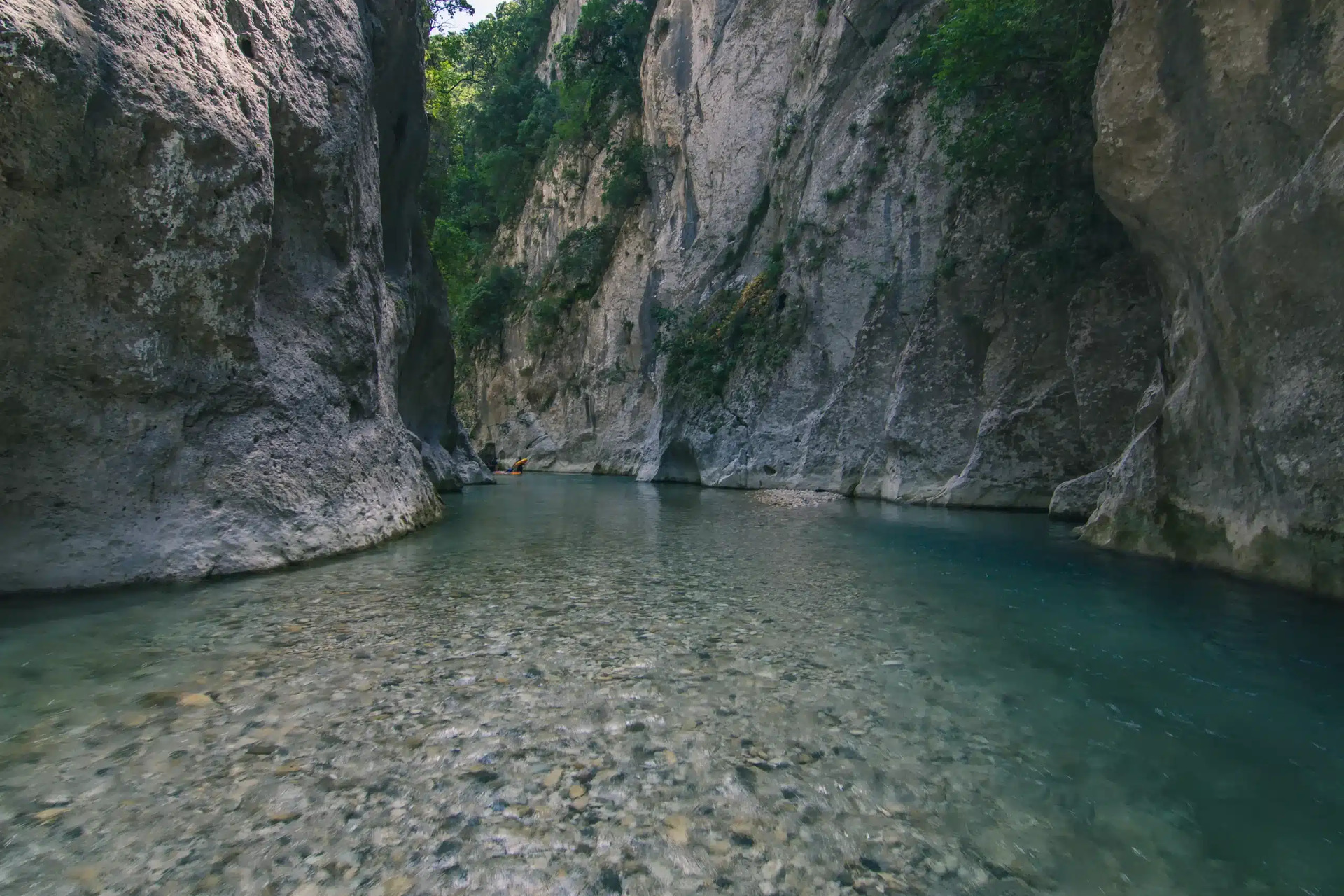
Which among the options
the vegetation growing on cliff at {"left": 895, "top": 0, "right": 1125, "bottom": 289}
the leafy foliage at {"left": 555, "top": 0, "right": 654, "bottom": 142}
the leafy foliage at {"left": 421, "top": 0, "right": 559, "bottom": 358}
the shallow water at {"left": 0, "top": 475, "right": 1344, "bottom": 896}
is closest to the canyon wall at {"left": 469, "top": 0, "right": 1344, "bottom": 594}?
the vegetation growing on cliff at {"left": 895, "top": 0, "right": 1125, "bottom": 289}

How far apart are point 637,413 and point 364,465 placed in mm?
23440

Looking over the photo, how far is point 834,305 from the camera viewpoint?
1900 cm

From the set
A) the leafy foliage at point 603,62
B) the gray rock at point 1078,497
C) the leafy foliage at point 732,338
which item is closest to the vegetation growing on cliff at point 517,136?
the leafy foliage at point 603,62

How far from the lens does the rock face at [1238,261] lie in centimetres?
475

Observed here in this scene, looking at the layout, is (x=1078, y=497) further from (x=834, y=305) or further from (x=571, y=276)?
(x=571, y=276)

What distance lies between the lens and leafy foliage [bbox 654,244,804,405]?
2055 cm

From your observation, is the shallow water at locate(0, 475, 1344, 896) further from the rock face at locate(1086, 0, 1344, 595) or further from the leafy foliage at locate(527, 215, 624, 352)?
the leafy foliage at locate(527, 215, 624, 352)

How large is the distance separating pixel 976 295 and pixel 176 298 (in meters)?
12.9

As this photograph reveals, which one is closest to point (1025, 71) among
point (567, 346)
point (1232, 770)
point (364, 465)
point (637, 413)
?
point (364, 465)

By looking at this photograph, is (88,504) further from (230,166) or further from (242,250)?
(230,166)

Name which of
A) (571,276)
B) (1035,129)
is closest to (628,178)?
(571,276)

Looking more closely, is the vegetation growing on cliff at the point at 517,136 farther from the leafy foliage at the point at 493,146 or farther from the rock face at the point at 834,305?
the rock face at the point at 834,305

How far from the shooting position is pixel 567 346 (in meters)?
35.6

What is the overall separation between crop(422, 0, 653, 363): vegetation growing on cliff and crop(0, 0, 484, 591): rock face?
1428cm
